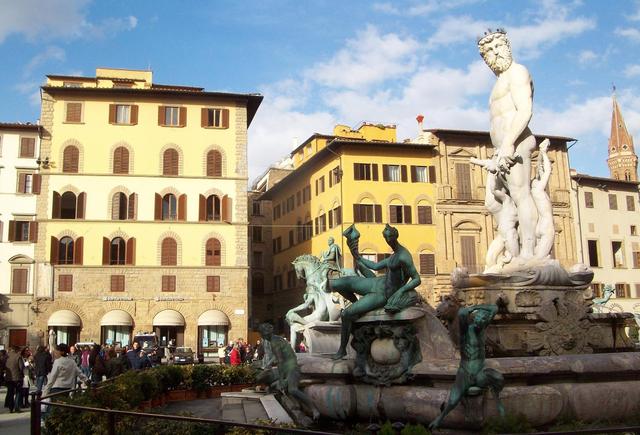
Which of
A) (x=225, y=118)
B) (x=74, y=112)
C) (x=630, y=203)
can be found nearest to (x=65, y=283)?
(x=74, y=112)

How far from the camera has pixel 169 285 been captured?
138ft

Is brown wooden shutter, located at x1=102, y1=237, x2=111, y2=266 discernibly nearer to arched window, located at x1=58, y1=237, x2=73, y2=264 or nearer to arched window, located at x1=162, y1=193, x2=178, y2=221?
arched window, located at x1=58, y1=237, x2=73, y2=264

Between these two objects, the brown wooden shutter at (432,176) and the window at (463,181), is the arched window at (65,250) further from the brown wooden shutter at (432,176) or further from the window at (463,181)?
the window at (463,181)

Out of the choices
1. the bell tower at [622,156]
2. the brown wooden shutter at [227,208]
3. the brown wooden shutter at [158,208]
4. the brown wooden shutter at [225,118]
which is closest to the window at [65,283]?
the brown wooden shutter at [158,208]

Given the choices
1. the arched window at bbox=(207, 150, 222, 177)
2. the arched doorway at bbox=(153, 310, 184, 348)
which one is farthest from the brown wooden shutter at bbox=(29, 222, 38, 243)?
the arched window at bbox=(207, 150, 222, 177)

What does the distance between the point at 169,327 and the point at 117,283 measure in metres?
4.16

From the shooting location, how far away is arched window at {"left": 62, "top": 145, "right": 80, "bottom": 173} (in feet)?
141

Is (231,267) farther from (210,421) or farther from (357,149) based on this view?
(210,421)

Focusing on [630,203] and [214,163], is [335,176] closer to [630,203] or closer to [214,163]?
[214,163]

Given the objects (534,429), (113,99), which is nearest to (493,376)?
(534,429)

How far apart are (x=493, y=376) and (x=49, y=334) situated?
38372 mm

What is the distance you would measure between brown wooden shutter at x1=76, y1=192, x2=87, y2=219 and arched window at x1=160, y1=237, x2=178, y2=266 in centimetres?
530

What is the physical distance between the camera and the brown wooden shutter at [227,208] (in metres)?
43.5

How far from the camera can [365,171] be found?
48.0 metres
